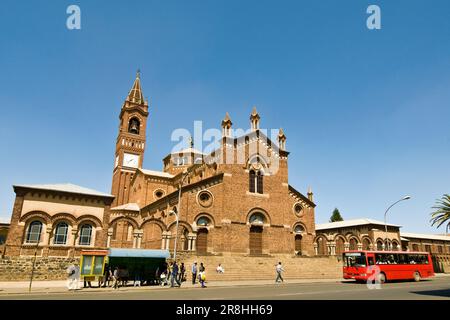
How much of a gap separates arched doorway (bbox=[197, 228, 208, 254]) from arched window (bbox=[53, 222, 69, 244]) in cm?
1277

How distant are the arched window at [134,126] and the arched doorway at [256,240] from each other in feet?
115

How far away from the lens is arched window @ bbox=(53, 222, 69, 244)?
25.1m

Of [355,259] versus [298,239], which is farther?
[298,239]

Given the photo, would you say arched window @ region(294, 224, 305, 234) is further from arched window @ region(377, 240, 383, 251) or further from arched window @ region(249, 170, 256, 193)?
arched window @ region(377, 240, 383, 251)

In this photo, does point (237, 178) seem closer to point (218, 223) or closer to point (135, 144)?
point (218, 223)

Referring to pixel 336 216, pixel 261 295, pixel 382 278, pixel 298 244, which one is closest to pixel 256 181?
pixel 298 244

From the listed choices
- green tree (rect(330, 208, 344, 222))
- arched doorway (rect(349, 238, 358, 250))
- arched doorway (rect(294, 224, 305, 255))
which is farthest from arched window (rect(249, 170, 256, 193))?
green tree (rect(330, 208, 344, 222))

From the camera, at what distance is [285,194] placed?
125 feet

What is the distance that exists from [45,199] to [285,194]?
25.1m

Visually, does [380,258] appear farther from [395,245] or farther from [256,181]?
[395,245]

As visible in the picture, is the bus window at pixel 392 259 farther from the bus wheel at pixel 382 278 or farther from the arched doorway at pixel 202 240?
the arched doorway at pixel 202 240

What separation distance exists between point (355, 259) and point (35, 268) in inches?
946

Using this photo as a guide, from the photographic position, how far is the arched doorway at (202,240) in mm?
33000

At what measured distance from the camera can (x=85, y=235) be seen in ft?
85.3
